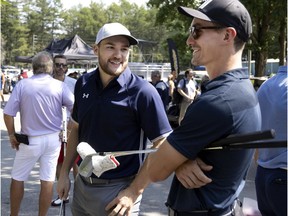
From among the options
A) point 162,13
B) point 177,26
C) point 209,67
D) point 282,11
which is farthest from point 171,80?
point 209,67

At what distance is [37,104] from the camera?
423cm

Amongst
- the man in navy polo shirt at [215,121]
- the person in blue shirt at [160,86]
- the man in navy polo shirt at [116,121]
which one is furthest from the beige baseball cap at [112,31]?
the person in blue shirt at [160,86]

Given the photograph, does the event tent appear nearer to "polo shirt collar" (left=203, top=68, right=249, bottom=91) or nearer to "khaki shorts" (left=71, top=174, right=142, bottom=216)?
"khaki shorts" (left=71, top=174, right=142, bottom=216)

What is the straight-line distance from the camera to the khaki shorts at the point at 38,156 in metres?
4.20

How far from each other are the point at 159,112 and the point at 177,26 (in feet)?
59.0

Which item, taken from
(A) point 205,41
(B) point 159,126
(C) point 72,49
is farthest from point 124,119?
(C) point 72,49

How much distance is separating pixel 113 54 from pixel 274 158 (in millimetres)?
1384

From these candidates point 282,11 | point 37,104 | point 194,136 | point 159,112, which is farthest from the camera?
point 282,11

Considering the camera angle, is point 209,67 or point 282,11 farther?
point 282,11

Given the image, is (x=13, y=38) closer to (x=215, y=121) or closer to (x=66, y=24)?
(x=66, y=24)

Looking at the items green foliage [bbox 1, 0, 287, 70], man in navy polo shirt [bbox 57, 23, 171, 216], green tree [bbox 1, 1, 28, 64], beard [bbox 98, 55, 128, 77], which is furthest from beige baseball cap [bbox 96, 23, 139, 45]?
green tree [bbox 1, 1, 28, 64]

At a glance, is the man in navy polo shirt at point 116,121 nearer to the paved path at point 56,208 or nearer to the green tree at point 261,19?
the paved path at point 56,208

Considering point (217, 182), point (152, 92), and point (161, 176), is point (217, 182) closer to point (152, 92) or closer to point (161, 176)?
point (161, 176)

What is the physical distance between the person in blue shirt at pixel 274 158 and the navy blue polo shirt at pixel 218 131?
4.23 feet
